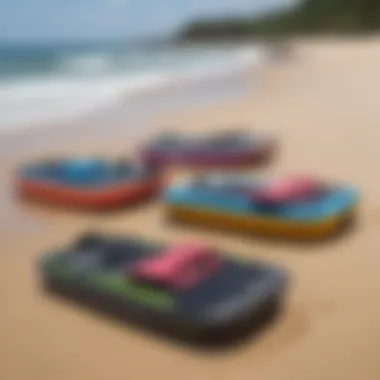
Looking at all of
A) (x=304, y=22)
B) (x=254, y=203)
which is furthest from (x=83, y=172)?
(x=304, y=22)

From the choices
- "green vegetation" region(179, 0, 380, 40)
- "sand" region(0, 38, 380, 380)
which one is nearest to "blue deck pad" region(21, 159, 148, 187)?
"sand" region(0, 38, 380, 380)

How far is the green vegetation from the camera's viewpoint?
3.08 ft

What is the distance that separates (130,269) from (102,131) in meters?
0.74

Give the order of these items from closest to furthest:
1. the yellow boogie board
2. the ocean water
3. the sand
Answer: the sand
the yellow boogie board
the ocean water

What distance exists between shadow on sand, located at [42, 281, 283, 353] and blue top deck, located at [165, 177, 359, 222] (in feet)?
0.66

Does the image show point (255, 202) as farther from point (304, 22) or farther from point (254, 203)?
point (304, 22)

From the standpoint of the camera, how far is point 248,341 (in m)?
0.54

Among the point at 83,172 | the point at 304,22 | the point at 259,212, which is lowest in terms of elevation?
the point at 259,212

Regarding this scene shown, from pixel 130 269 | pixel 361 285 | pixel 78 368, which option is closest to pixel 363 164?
pixel 361 285

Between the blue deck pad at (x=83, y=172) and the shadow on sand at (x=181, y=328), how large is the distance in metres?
0.34

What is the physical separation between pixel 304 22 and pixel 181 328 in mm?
656

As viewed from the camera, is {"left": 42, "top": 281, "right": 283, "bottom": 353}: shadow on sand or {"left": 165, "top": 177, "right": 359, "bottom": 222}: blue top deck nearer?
{"left": 42, "top": 281, "right": 283, "bottom": 353}: shadow on sand

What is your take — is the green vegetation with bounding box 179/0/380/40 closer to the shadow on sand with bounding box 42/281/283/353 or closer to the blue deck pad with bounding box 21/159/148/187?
the blue deck pad with bounding box 21/159/148/187

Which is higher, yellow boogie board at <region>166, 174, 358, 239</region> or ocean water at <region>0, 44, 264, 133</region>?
ocean water at <region>0, 44, 264, 133</region>
